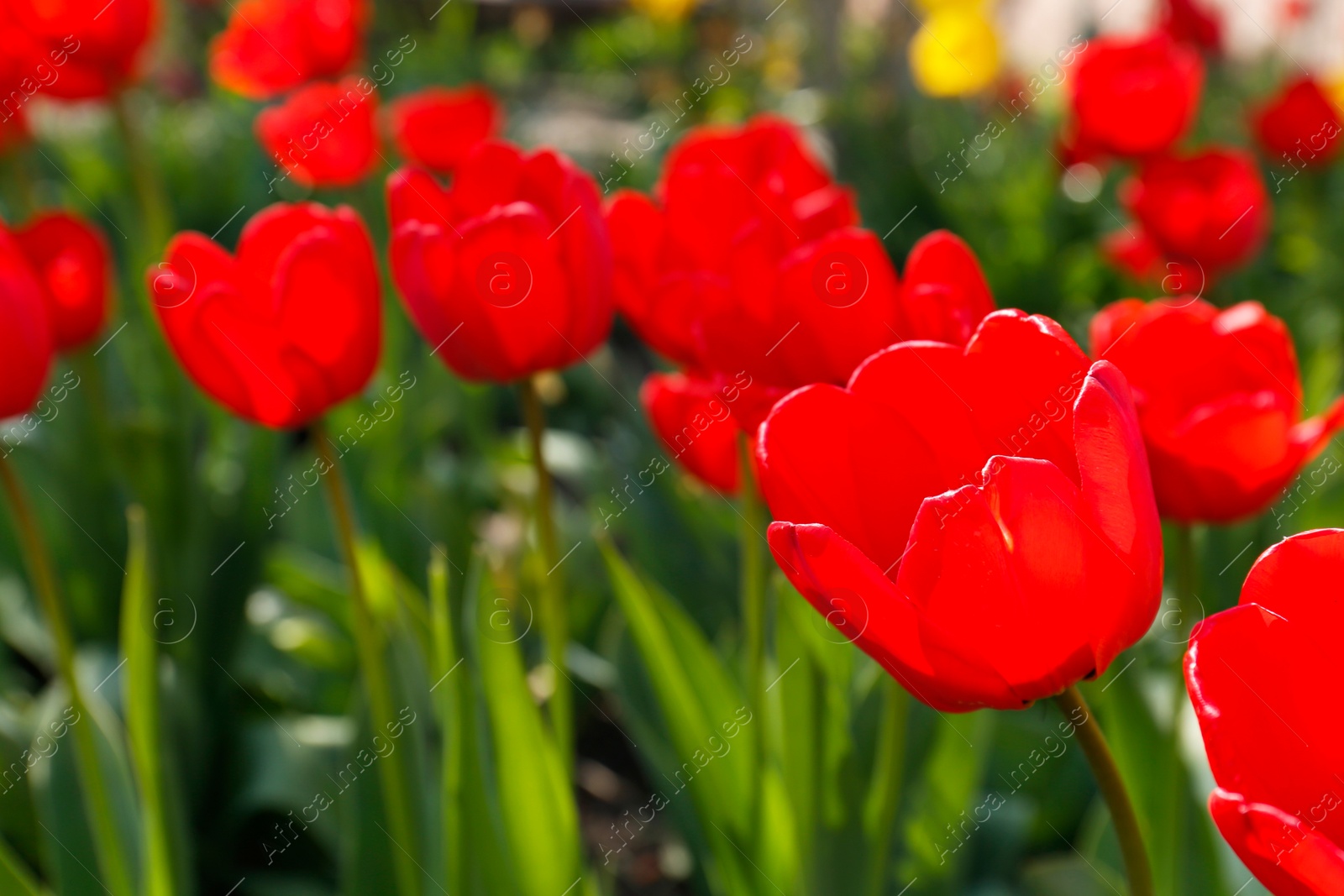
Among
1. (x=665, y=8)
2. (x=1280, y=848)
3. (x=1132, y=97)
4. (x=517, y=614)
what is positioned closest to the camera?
(x=1280, y=848)

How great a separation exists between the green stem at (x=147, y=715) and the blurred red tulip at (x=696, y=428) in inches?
17.3

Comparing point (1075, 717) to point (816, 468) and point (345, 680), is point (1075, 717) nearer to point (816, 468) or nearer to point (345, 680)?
point (816, 468)

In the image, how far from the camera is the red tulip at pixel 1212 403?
704mm

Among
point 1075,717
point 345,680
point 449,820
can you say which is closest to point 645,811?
point 345,680

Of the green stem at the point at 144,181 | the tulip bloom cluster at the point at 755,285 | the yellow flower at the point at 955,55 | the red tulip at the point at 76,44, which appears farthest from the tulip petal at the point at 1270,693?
the yellow flower at the point at 955,55

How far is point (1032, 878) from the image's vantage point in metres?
0.96

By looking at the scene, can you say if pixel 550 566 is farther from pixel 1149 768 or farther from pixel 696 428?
pixel 1149 768

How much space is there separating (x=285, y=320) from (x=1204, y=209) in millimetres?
1555

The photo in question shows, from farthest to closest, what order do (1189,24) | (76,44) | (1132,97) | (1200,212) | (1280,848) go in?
(1189,24), (1132,97), (1200,212), (76,44), (1280,848)

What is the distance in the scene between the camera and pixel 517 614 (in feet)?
4.74

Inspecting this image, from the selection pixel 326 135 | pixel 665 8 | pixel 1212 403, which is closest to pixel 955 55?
pixel 665 8

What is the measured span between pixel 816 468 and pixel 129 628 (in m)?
0.67

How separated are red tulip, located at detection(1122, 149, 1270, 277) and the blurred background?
0.24 m

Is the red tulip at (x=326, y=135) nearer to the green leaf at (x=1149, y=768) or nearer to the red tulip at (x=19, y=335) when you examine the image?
the red tulip at (x=19, y=335)
